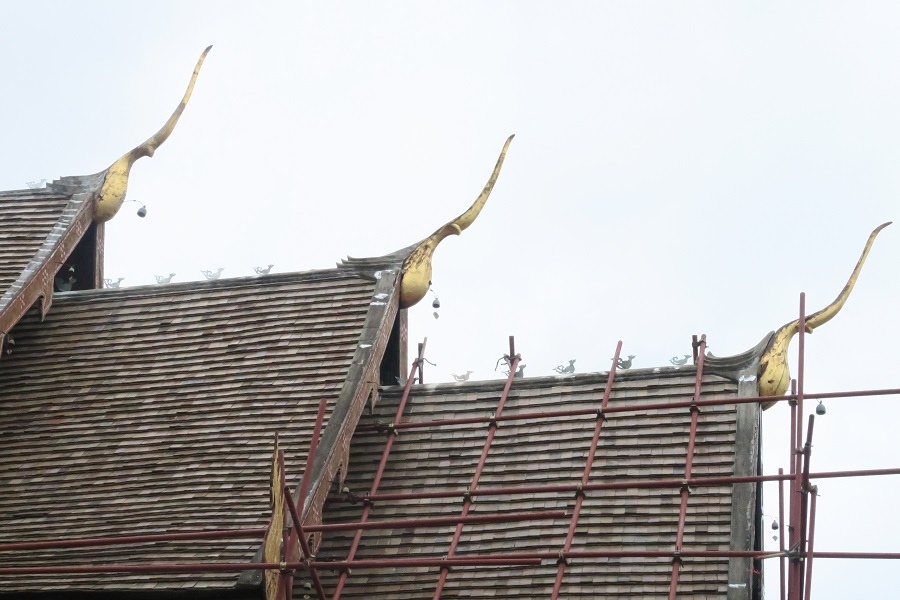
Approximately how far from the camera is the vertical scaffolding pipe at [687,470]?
11914 mm

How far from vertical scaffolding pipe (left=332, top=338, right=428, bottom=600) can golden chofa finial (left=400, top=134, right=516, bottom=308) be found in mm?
499

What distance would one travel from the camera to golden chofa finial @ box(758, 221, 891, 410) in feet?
44.6

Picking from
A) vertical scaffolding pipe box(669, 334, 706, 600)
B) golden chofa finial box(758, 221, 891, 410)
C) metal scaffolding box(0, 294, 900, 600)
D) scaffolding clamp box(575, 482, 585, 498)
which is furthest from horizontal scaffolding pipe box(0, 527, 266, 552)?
golden chofa finial box(758, 221, 891, 410)

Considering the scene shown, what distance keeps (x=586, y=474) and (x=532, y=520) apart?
0.77 metres

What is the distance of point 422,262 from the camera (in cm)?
1523

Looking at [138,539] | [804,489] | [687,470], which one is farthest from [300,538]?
[804,489]

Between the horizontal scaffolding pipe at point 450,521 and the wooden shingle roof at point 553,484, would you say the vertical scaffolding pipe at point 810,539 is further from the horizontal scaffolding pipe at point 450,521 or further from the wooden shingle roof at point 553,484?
the horizontal scaffolding pipe at point 450,521

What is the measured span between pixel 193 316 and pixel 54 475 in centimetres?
259

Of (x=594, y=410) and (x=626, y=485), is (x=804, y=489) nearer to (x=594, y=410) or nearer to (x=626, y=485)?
(x=626, y=485)

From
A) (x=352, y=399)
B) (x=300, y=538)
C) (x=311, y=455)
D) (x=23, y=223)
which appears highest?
(x=23, y=223)

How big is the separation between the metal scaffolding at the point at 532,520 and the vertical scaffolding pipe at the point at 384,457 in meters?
0.01

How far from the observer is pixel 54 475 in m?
13.7

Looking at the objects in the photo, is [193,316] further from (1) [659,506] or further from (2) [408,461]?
(1) [659,506]

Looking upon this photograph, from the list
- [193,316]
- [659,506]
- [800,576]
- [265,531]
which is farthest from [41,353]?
[800,576]
